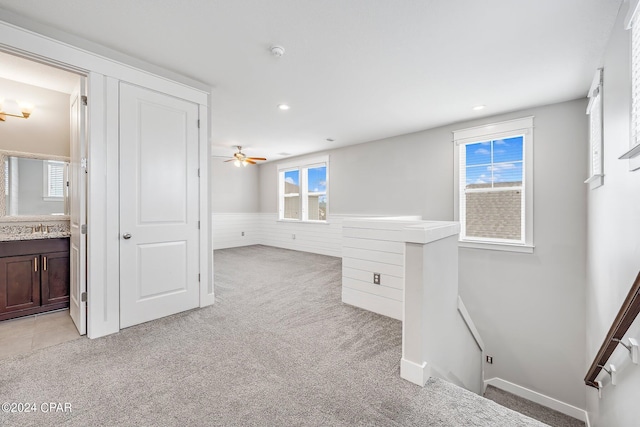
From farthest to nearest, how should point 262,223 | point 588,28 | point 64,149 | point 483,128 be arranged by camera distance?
1. point 262,223
2. point 483,128
3. point 64,149
4. point 588,28

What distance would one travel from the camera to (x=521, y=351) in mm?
3818

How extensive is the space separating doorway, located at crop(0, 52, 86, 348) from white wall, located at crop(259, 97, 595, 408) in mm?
4835

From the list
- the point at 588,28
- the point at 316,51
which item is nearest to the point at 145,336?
the point at 316,51

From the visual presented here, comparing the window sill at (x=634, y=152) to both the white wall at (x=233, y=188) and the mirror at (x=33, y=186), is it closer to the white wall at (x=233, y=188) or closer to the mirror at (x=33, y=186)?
the mirror at (x=33, y=186)

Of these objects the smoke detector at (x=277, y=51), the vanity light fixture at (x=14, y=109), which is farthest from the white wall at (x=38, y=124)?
the smoke detector at (x=277, y=51)

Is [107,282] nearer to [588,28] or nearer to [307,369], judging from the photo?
[307,369]

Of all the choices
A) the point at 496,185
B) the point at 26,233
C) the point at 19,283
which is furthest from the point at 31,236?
the point at 496,185

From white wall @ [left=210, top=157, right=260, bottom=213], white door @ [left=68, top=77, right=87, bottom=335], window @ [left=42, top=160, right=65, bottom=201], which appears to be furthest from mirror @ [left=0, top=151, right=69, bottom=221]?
white wall @ [left=210, top=157, right=260, bottom=213]

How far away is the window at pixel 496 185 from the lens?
3.81m

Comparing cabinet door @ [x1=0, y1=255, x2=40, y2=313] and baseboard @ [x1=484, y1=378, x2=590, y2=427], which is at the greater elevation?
cabinet door @ [x1=0, y1=255, x2=40, y2=313]

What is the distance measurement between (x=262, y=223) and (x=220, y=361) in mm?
6271

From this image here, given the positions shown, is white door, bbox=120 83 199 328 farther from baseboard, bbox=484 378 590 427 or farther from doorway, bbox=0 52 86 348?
baseboard, bbox=484 378 590 427

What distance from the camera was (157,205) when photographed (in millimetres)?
2686

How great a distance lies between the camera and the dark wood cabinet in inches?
106
